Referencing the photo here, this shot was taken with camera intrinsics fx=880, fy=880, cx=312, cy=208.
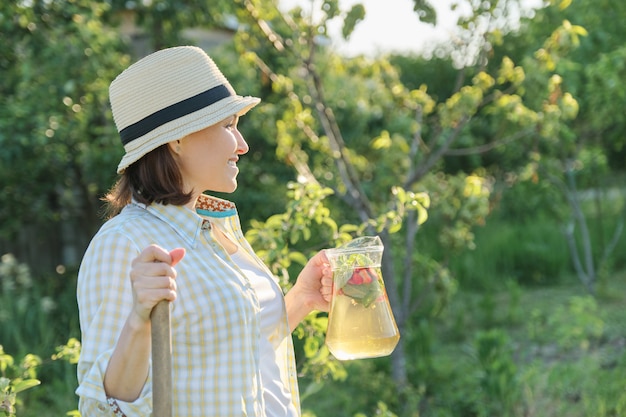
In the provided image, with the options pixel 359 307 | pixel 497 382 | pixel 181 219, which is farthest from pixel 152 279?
pixel 497 382

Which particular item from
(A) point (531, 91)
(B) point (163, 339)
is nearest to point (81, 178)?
(A) point (531, 91)

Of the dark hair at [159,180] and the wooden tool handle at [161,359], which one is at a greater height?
the dark hair at [159,180]

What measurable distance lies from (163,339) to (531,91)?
189 inches

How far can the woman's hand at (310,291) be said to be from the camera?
6.45ft

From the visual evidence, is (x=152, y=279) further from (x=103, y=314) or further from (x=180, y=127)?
(x=180, y=127)

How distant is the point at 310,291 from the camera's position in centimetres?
199

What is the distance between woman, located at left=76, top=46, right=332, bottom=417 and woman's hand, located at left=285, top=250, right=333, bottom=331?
17 centimetres

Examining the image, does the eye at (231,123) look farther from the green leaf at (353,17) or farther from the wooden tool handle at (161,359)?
the green leaf at (353,17)

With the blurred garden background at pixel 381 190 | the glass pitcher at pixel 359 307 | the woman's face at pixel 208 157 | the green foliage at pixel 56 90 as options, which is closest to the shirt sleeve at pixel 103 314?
the woman's face at pixel 208 157

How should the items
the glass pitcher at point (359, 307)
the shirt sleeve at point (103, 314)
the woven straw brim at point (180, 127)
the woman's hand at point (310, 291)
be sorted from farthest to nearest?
1. the woman's hand at point (310, 291)
2. the glass pitcher at point (359, 307)
3. the woven straw brim at point (180, 127)
4. the shirt sleeve at point (103, 314)

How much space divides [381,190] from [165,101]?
3765 millimetres

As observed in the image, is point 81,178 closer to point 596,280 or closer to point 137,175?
point 596,280

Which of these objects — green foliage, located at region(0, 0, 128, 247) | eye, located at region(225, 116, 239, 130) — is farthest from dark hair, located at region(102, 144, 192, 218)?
green foliage, located at region(0, 0, 128, 247)

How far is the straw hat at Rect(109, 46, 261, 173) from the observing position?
5.28 feet
